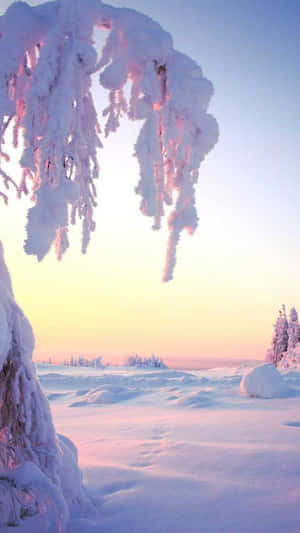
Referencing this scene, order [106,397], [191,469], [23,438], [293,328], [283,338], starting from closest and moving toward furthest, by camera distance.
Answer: [23,438] → [191,469] → [106,397] → [293,328] → [283,338]

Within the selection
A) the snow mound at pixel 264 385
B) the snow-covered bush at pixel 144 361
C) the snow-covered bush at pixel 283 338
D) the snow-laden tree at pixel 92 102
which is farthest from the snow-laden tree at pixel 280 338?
the snow-laden tree at pixel 92 102

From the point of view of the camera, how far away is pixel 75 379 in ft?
49.8

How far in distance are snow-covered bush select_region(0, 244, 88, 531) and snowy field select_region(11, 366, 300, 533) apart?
17cm

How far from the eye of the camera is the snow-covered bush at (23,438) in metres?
2.17

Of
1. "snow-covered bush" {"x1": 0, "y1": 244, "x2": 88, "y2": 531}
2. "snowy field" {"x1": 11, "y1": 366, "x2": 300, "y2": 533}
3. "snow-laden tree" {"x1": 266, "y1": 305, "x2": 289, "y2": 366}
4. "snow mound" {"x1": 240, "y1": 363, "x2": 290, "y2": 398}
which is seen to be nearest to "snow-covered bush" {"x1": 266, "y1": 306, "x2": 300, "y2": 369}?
"snow-laden tree" {"x1": 266, "y1": 305, "x2": 289, "y2": 366}

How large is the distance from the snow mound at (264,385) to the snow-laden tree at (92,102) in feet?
27.3

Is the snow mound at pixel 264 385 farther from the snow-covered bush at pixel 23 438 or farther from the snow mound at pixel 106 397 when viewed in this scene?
the snow-covered bush at pixel 23 438

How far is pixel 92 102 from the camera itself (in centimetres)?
239

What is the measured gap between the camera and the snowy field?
95.5 inches

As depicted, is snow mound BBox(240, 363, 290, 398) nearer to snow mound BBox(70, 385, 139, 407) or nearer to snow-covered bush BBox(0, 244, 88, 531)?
snow mound BBox(70, 385, 139, 407)

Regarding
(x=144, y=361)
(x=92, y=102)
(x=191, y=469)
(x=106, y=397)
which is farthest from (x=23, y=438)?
(x=144, y=361)

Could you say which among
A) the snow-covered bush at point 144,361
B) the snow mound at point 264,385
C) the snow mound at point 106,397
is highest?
the snow mound at point 264,385

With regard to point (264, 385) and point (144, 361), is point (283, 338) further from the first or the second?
point (264, 385)

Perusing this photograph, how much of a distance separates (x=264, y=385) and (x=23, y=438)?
8.25 metres
